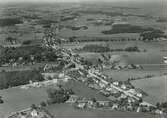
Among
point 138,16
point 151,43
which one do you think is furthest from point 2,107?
point 138,16

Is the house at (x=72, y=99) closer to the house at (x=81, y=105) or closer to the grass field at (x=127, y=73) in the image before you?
the house at (x=81, y=105)

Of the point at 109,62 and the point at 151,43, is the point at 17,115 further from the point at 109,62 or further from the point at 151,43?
the point at 151,43

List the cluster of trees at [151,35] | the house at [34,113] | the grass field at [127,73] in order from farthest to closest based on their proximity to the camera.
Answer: the cluster of trees at [151,35] < the grass field at [127,73] < the house at [34,113]

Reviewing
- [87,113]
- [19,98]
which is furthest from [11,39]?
[87,113]

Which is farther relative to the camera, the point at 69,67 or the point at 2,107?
the point at 69,67

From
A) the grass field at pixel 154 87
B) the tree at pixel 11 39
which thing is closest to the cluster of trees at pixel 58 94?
the grass field at pixel 154 87

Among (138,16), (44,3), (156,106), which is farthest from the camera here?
(44,3)

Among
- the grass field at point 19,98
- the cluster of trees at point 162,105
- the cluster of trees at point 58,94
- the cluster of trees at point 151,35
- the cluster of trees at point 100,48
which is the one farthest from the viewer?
the cluster of trees at point 151,35

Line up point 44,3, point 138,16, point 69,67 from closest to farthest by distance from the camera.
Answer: point 69,67 → point 138,16 → point 44,3
